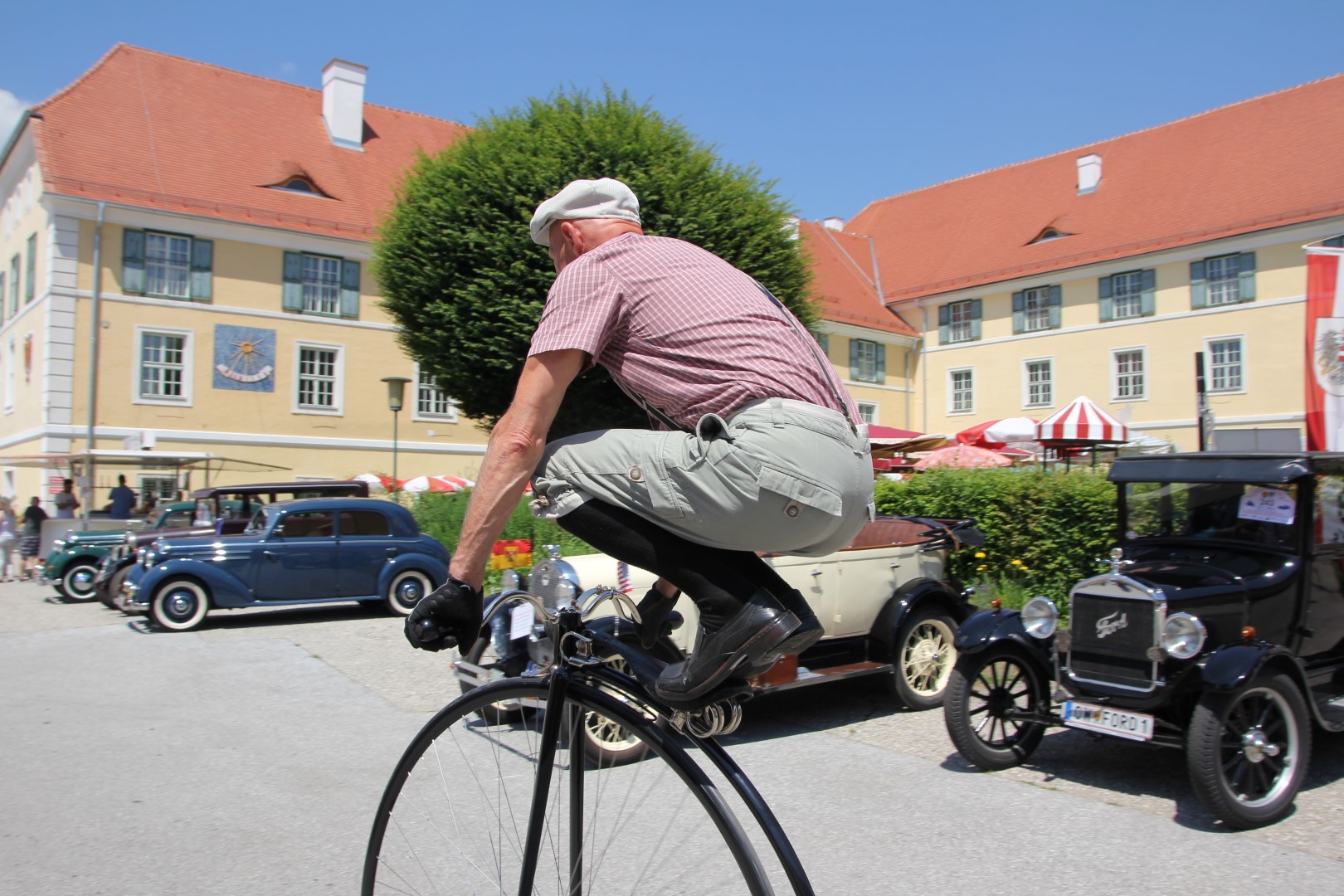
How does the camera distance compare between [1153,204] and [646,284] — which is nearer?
[646,284]

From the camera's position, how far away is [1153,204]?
128 feet

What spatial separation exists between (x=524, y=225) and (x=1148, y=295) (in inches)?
1155

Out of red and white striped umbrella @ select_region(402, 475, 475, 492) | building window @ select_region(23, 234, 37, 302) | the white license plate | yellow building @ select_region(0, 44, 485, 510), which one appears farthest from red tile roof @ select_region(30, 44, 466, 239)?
the white license plate

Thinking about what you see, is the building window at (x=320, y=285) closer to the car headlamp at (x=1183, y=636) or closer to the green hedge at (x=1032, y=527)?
the green hedge at (x=1032, y=527)

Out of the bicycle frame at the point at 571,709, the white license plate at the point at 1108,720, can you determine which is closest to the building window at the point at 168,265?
the white license plate at the point at 1108,720

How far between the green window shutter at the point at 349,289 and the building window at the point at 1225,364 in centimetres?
2878

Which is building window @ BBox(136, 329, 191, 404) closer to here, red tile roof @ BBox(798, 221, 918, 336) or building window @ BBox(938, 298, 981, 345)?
red tile roof @ BBox(798, 221, 918, 336)

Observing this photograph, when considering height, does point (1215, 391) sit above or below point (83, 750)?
above

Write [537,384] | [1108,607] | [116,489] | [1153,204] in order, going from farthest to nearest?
[1153,204], [116,489], [1108,607], [537,384]

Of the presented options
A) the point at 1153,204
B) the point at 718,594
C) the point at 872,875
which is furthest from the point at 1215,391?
the point at 718,594

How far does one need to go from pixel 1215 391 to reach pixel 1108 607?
34.4 metres

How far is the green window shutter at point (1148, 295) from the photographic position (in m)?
37.6

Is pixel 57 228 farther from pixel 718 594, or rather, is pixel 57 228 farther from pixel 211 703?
pixel 718 594

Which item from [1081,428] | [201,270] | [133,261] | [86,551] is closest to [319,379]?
[201,270]
